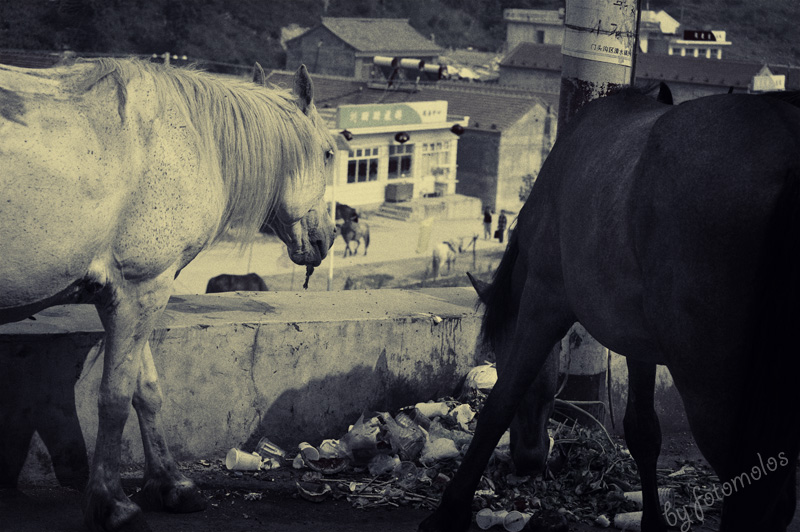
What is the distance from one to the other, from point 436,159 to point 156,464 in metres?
40.1

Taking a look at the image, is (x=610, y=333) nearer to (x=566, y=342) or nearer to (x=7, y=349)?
(x=566, y=342)

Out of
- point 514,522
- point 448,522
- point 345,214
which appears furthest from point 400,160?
point 448,522

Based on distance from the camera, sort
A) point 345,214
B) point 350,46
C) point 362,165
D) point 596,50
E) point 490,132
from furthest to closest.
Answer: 1. point 350,46
2. point 490,132
3. point 362,165
4. point 345,214
5. point 596,50

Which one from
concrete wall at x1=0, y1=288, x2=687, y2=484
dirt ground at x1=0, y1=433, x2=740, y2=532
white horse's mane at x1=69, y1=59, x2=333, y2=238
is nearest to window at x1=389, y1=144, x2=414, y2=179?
concrete wall at x1=0, y1=288, x2=687, y2=484

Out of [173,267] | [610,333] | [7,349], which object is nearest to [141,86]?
[173,267]

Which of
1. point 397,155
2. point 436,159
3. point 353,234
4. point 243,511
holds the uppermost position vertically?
point 243,511

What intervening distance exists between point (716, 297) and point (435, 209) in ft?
127

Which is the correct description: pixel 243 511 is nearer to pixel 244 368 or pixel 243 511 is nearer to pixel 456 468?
pixel 244 368

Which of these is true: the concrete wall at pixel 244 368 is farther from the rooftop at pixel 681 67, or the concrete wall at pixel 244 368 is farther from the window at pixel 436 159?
the rooftop at pixel 681 67

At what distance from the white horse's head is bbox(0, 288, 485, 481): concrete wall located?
21.2 inches

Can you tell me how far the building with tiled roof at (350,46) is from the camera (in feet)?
211

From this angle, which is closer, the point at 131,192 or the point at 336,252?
the point at 131,192

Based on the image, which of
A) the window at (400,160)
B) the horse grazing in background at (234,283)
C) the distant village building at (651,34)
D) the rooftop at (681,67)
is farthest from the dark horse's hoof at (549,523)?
the distant village building at (651,34)

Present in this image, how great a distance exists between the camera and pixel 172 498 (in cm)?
469
